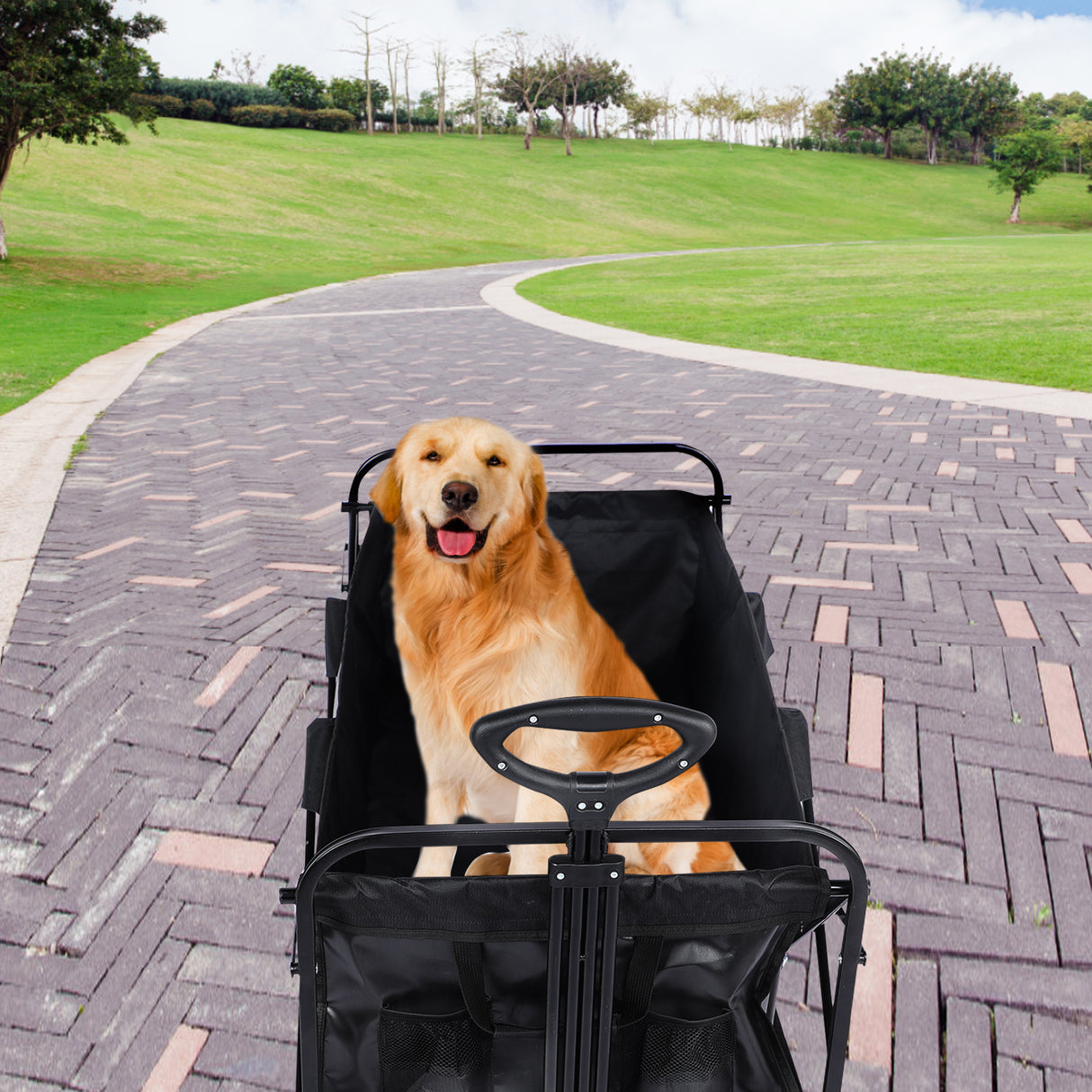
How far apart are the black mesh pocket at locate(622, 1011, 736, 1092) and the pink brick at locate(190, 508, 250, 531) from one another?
4.06m

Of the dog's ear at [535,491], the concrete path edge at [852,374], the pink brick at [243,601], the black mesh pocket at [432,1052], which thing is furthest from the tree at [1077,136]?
the black mesh pocket at [432,1052]

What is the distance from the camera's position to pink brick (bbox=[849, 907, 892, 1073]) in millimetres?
1832

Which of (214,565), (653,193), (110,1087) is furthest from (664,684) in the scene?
(653,193)

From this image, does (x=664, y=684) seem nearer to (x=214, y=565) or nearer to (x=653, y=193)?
(x=214, y=565)

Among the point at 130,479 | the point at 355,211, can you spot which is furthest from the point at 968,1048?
the point at 355,211

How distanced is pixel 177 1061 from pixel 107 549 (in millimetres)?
3258

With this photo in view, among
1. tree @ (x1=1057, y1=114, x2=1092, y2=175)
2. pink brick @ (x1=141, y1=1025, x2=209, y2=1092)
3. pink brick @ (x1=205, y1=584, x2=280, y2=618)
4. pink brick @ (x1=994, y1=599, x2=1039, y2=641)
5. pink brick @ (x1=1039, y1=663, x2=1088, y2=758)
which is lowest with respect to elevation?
pink brick @ (x1=141, y1=1025, x2=209, y2=1092)

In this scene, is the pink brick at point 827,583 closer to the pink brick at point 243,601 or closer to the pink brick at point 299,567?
the pink brick at point 299,567

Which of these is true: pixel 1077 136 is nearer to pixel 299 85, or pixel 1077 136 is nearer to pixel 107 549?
pixel 299 85

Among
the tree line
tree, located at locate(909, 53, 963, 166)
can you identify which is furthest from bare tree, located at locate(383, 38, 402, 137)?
tree, located at locate(909, 53, 963, 166)

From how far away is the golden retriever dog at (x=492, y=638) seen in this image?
176cm

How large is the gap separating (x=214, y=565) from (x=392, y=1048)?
3334 mm

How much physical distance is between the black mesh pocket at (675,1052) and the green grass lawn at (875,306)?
8.37m

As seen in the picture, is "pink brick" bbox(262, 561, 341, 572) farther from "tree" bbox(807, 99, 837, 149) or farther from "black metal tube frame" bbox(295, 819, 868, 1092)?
"tree" bbox(807, 99, 837, 149)
